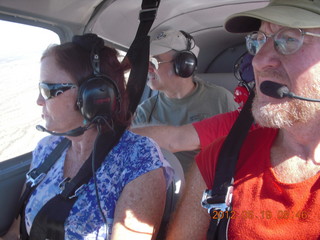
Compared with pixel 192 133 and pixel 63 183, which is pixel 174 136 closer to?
pixel 192 133

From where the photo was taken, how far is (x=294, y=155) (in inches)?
46.3

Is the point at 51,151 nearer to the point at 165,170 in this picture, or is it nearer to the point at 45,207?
the point at 45,207

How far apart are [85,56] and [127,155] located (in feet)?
1.67

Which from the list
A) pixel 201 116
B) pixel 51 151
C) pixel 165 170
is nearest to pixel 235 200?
pixel 165 170

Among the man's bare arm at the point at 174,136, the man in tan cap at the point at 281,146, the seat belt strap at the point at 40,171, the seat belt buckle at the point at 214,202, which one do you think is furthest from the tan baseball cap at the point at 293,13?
the seat belt strap at the point at 40,171

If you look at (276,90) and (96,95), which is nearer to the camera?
(276,90)

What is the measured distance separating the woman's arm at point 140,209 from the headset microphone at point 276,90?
1.90ft

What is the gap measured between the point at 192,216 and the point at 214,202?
Result: 0.50 ft

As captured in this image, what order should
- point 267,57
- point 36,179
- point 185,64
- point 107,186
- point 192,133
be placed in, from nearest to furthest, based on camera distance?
point 267,57 < point 107,186 < point 36,179 < point 192,133 < point 185,64

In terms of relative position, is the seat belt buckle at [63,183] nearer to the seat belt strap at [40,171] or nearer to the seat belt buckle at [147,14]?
the seat belt strap at [40,171]

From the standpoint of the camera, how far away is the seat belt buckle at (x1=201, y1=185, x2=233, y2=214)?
3.77 feet

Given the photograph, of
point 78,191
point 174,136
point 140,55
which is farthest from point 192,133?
point 78,191

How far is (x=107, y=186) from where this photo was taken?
1442mm

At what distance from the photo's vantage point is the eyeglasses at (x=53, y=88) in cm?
153
